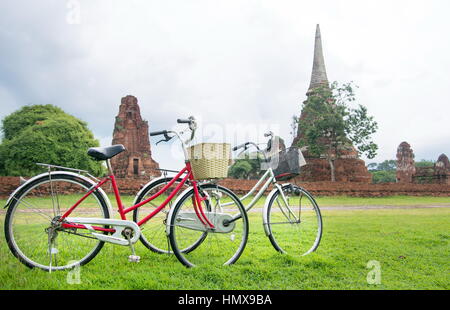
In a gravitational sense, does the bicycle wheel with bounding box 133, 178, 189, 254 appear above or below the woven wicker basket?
below

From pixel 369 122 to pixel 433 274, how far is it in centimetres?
2601

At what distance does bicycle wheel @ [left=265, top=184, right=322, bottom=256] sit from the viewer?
4035mm

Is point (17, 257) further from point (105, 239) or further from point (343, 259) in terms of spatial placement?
point (343, 259)

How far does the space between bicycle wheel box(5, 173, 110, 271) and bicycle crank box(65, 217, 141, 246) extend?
0.29ft

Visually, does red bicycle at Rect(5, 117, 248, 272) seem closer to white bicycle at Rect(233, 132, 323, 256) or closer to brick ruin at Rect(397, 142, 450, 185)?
white bicycle at Rect(233, 132, 323, 256)

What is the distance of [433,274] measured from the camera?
11.0ft

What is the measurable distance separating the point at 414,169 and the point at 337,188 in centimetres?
2135

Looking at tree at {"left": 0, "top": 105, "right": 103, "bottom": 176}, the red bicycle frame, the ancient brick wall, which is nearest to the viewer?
the red bicycle frame

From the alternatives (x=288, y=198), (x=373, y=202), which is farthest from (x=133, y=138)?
(x=288, y=198)

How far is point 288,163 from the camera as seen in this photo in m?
4.08

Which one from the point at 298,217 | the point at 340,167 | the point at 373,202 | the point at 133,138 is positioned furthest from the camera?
the point at 133,138

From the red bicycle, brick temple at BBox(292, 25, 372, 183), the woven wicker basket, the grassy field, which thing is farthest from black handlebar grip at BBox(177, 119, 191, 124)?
brick temple at BBox(292, 25, 372, 183)

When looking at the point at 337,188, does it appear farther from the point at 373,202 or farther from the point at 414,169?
the point at 414,169
